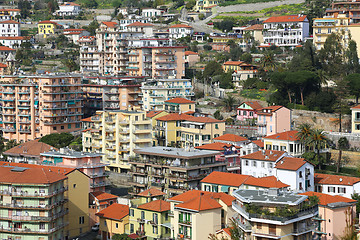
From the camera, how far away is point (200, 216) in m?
54.4

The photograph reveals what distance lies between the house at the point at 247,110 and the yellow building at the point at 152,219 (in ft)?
103

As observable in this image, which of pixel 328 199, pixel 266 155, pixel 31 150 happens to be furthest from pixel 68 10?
pixel 328 199

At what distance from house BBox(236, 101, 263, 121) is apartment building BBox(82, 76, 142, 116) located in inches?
670

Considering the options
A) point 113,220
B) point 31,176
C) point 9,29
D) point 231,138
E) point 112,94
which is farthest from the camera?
point 9,29

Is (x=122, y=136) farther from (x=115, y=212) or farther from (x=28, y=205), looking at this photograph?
(x=28, y=205)

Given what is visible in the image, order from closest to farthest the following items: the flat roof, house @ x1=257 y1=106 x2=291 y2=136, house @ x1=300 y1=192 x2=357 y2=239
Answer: house @ x1=300 y1=192 x2=357 y2=239
the flat roof
house @ x1=257 y1=106 x2=291 y2=136

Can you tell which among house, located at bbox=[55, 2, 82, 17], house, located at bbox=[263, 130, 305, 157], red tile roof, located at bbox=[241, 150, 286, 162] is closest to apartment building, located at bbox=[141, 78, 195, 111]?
house, located at bbox=[263, 130, 305, 157]

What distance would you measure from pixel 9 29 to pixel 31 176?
10423cm

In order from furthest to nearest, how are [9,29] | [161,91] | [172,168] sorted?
[9,29] → [161,91] → [172,168]

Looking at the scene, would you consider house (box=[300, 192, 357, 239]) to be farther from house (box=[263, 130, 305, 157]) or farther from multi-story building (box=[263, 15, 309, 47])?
multi-story building (box=[263, 15, 309, 47])

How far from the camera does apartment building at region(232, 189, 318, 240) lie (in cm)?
4344

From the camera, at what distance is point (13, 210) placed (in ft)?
193

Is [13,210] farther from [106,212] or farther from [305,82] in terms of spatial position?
[305,82]

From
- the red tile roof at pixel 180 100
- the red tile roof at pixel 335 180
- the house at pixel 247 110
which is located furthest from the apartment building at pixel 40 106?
the red tile roof at pixel 335 180
